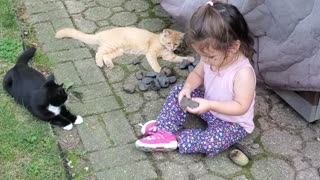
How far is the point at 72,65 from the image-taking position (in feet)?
12.2

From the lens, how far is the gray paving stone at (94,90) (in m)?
3.44

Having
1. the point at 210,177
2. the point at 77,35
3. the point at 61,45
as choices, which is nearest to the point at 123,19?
the point at 77,35

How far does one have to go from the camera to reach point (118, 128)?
316 centimetres

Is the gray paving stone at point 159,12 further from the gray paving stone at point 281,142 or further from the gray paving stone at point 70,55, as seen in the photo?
the gray paving stone at point 281,142

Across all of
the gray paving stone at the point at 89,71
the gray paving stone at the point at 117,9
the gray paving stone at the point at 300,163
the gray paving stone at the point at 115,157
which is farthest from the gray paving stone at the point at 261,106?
the gray paving stone at the point at 117,9

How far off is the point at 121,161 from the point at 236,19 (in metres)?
1.04

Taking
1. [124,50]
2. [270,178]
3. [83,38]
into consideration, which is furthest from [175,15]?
[270,178]

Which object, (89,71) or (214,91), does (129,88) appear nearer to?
(89,71)

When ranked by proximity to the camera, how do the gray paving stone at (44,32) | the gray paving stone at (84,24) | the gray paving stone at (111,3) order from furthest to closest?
the gray paving stone at (111,3) < the gray paving stone at (84,24) < the gray paving stone at (44,32)

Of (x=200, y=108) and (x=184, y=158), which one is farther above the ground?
(x=200, y=108)

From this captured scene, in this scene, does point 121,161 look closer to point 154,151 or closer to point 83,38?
point 154,151

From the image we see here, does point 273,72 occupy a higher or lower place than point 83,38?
higher

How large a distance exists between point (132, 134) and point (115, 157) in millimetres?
228

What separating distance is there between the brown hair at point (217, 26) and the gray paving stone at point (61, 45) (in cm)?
149
